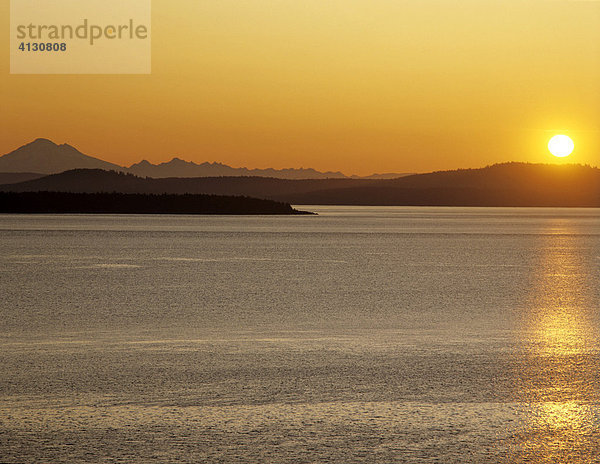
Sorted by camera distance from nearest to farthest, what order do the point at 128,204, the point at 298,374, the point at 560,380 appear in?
the point at 560,380
the point at 298,374
the point at 128,204

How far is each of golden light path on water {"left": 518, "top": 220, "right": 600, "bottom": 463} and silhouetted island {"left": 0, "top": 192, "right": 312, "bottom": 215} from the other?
15519 cm

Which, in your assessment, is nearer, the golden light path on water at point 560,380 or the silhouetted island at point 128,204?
the golden light path on water at point 560,380

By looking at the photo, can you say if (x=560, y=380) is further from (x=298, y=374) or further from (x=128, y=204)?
(x=128, y=204)

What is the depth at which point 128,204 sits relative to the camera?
594 feet

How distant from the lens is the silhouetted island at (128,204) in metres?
174

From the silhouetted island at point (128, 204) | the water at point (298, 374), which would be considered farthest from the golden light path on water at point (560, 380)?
the silhouetted island at point (128, 204)

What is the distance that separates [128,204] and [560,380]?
176232 millimetres

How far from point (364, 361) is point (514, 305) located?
784 cm

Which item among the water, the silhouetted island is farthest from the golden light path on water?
the silhouetted island

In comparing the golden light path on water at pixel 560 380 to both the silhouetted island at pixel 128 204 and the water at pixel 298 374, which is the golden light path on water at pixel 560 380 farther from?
the silhouetted island at pixel 128 204

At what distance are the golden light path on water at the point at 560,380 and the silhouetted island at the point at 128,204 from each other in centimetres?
15519

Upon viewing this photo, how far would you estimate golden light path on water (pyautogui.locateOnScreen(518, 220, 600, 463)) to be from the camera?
6.69m

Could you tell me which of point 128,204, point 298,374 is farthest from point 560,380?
point 128,204

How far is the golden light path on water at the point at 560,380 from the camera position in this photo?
263 inches
